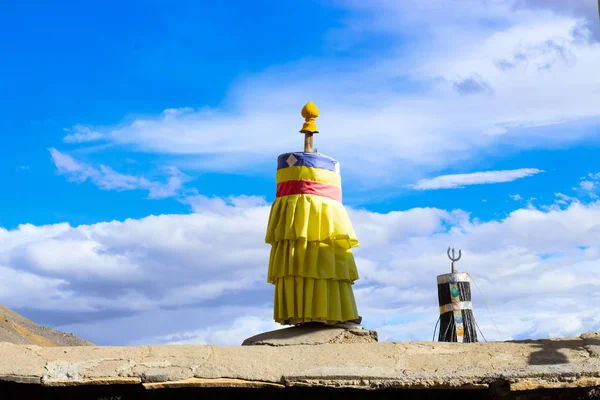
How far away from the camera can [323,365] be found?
6449 mm

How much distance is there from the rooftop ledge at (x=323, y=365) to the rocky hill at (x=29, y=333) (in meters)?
6.00

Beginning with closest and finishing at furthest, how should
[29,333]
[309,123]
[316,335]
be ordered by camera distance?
1. [316,335]
2. [309,123]
3. [29,333]

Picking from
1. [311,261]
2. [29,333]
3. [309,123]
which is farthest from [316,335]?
[29,333]

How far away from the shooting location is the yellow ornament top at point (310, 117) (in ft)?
29.5

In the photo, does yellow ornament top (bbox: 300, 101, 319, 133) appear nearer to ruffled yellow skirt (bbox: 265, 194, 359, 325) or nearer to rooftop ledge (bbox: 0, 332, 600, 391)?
ruffled yellow skirt (bbox: 265, 194, 359, 325)

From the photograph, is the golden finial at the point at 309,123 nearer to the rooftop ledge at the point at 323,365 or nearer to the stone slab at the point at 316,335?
the stone slab at the point at 316,335

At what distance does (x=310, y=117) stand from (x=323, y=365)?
136 inches

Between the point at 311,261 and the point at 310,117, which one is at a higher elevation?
the point at 310,117

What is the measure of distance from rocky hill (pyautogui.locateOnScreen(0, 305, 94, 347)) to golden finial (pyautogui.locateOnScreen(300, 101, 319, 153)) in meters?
6.18

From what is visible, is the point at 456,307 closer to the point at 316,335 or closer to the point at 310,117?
the point at 316,335

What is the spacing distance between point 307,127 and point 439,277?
7.85ft

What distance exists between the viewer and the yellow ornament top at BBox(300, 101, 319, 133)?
29.5ft

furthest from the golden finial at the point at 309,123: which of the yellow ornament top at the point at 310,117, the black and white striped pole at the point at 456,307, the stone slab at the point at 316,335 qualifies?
the black and white striped pole at the point at 456,307

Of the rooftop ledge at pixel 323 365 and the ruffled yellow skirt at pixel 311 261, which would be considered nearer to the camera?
the rooftop ledge at pixel 323 365
